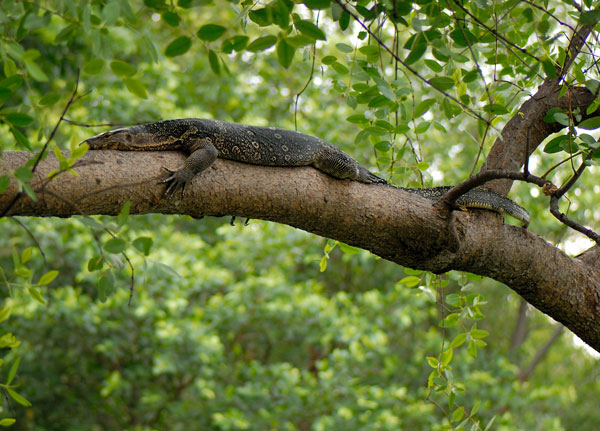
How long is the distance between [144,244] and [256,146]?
111 cm

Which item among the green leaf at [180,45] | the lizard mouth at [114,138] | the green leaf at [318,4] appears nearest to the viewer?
the green leaf at [318,4]

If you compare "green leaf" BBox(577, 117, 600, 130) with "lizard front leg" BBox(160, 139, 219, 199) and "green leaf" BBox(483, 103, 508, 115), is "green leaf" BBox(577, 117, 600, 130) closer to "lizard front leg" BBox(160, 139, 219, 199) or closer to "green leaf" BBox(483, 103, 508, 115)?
"green leaf" BBox(483, 103, 508, 115)

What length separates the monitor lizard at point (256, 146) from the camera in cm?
280

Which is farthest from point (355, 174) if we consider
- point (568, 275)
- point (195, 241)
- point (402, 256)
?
point (195, 241)

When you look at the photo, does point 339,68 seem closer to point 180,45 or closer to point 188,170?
point 188,170

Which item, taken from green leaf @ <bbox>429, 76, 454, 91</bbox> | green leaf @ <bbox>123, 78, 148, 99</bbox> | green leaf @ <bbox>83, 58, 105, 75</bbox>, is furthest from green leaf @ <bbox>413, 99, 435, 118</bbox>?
green leaf @ <bbox>83, 58, 105, 75</bbox>

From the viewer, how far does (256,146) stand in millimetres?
2785

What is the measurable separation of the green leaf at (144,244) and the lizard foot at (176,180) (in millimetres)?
474

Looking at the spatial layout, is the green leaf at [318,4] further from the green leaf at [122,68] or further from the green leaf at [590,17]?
the green leaf at [590,17]

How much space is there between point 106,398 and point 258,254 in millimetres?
2584

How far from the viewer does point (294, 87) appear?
9.95 m

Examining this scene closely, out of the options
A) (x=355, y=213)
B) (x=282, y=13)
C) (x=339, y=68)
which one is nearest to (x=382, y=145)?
(x=339, y=68)

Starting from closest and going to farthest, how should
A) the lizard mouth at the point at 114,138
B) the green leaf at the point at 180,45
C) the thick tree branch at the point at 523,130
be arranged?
the green leaf at the point at 180,45, the lizard mouth at the point at 114,138, the thick tree branch at the point at 523,130

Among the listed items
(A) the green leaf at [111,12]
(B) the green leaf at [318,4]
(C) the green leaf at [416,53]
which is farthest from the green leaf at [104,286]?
(C) the green leaf at [416,53]
